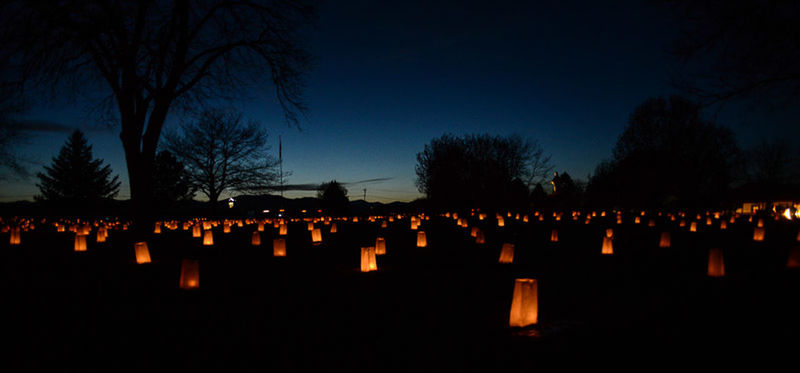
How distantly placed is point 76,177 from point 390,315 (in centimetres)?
6913

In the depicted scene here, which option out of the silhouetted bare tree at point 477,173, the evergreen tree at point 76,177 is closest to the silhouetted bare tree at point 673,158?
the silhouetted bare tree at point 477,173

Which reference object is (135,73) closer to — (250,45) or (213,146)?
(250,45)

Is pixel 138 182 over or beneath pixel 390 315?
over

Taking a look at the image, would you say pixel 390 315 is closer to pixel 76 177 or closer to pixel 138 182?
pixel 138 182

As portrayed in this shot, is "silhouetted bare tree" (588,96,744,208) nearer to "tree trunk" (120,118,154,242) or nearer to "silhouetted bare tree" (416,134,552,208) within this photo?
"silhouetted bare tree" (416,134,552,208)

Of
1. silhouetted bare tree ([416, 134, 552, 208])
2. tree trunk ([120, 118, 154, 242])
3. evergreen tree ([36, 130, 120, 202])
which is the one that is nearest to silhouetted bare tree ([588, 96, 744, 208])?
silhouetted bare tree ([416, 134, 552, 208])

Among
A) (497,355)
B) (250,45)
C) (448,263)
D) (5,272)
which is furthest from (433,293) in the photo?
(250,45)

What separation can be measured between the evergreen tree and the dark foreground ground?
188ft

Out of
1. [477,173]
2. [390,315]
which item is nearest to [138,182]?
[390,315]

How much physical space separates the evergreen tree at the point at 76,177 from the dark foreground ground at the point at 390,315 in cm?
5733

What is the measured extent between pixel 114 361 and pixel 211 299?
3.03 metres

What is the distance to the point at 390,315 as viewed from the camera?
21.5ft

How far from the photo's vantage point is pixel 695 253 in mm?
14391

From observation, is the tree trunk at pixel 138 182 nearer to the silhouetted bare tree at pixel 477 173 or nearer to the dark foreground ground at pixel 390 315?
the dark foreground ground at pixel 390 315
